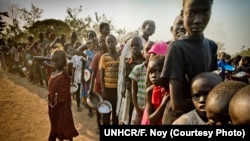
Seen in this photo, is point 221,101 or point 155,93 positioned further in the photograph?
point 155,93

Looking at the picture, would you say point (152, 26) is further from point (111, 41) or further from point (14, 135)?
point (14, 135)

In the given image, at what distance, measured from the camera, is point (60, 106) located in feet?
7.20

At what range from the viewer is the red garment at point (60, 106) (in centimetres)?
214

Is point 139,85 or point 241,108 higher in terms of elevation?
point 241,108

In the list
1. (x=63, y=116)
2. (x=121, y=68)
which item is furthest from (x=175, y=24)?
(x=63, y=116)

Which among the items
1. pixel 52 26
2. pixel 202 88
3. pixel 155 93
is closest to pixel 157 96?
pixel 155 93

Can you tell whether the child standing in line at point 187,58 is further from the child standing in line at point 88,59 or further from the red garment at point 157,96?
the child standing in line at point 88,59

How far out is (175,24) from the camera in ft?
4.94

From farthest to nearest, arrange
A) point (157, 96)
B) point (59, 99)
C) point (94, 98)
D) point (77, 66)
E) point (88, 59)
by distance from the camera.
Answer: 1. point (77, 66)
2. point (88, 59)
3. point (94, 98)
4. point (59, 99)
5. point (157, 96)

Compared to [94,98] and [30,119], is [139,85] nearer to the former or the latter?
[94,98]

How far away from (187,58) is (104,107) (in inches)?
60.3

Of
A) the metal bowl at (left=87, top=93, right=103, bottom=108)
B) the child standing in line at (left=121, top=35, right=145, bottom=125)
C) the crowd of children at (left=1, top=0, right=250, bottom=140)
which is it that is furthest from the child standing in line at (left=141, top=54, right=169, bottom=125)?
the metal bowl at (left=87, top=93, right=103, bottom=108)

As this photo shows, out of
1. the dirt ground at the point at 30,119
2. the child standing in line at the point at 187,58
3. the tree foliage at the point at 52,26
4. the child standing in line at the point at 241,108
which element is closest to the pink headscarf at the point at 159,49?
the child standing in line at the point at 187,58

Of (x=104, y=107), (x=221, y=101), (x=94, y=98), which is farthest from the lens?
(x=94, y=98)
